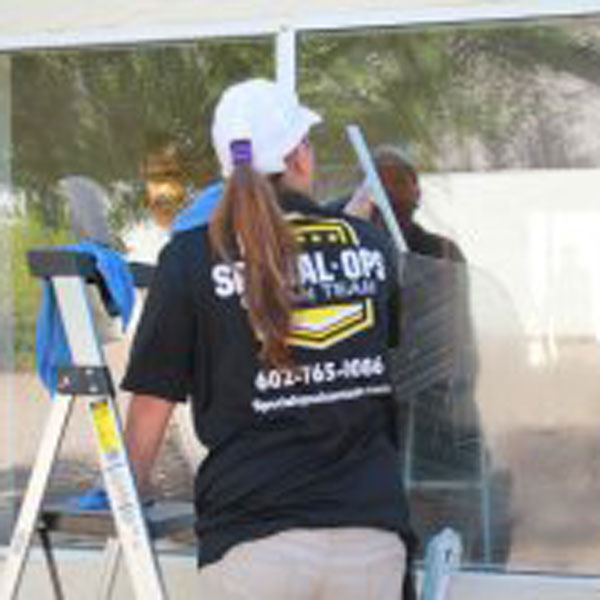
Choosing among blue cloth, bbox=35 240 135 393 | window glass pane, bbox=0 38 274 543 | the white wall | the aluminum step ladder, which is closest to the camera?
the aluminum step ladder

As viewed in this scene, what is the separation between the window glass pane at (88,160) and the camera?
17.9 ft

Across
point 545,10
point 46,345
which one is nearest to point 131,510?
point 46,345

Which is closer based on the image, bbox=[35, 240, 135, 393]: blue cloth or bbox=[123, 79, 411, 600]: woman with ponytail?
bbox=[123, 79, 411, 600]: woman with ponytail

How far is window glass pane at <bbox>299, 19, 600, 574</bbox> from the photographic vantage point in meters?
5.06

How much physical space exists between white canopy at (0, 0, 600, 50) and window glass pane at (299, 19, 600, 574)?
74mm

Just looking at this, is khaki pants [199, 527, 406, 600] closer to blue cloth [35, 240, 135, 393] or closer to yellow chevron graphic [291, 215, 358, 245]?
yellow chevron graphic [291, 215, 358, 245]

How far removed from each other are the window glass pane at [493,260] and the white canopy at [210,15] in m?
0.07

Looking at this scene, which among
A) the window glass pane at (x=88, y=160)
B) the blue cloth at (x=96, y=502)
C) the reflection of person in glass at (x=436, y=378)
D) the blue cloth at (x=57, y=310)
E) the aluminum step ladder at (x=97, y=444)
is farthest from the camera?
the window glass pane at (x=88, y=160)

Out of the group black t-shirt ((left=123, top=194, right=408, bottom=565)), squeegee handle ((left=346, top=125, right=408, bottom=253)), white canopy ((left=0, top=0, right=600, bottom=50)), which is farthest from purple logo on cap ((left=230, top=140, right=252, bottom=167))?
white canopy ((left=0, top=0, right=600, bottom=50))

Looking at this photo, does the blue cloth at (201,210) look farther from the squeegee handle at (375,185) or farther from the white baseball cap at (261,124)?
the squeegee handle at (375,185)

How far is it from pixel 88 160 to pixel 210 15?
2.31 feet

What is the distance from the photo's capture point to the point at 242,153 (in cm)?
302

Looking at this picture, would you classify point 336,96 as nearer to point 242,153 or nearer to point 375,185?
point 375,185

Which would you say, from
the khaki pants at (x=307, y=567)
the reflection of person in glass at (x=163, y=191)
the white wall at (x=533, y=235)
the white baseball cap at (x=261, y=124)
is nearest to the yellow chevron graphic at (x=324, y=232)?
the white baseball cap at (x=261, y=124)
